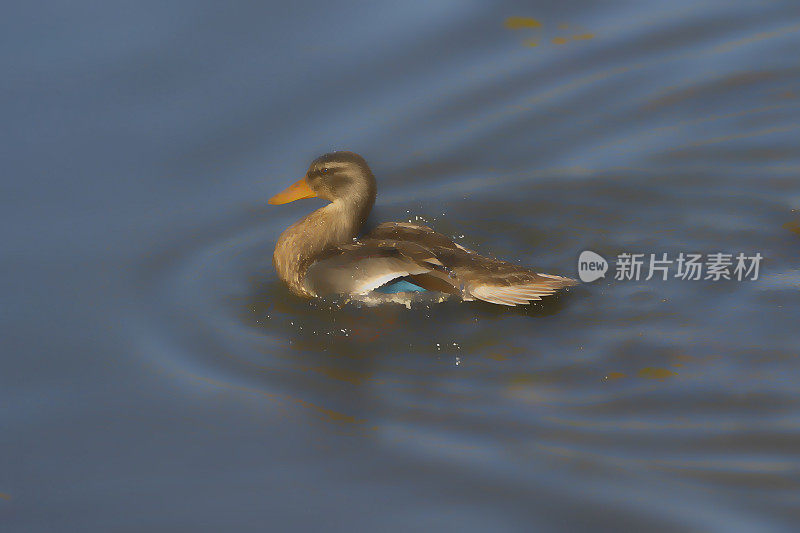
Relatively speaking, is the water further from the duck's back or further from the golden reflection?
the duck's back

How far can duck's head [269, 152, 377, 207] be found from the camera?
24.6ft

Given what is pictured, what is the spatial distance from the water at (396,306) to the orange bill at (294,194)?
33cm

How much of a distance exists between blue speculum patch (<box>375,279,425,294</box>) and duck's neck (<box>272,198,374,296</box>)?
0.46 m

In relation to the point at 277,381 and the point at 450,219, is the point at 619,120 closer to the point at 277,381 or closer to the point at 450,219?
the point at 450,219

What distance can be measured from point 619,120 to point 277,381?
363 cm

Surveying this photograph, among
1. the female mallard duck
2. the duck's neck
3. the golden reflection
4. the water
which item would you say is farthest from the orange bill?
the golden reflection

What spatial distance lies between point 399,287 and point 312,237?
683 millimetres

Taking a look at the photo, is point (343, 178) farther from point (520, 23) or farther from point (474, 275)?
point (520, 23)

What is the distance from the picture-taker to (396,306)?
722 centimetres

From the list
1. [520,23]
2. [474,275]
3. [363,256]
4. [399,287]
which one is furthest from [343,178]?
[520,23]

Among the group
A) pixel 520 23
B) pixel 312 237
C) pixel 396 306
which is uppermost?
pixel 520 23

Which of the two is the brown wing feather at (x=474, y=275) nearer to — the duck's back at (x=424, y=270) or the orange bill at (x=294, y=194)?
the duck's back at (x=424, y=270)

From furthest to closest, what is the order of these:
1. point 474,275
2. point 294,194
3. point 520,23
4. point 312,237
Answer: point 520,23 → point 294,194 → point 312,237 → point 474,275

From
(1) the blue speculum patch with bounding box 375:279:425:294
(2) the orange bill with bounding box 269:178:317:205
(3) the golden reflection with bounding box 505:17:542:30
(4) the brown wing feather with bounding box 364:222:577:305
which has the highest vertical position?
(3) the golden reflection with bounding box 505:17:542:30
